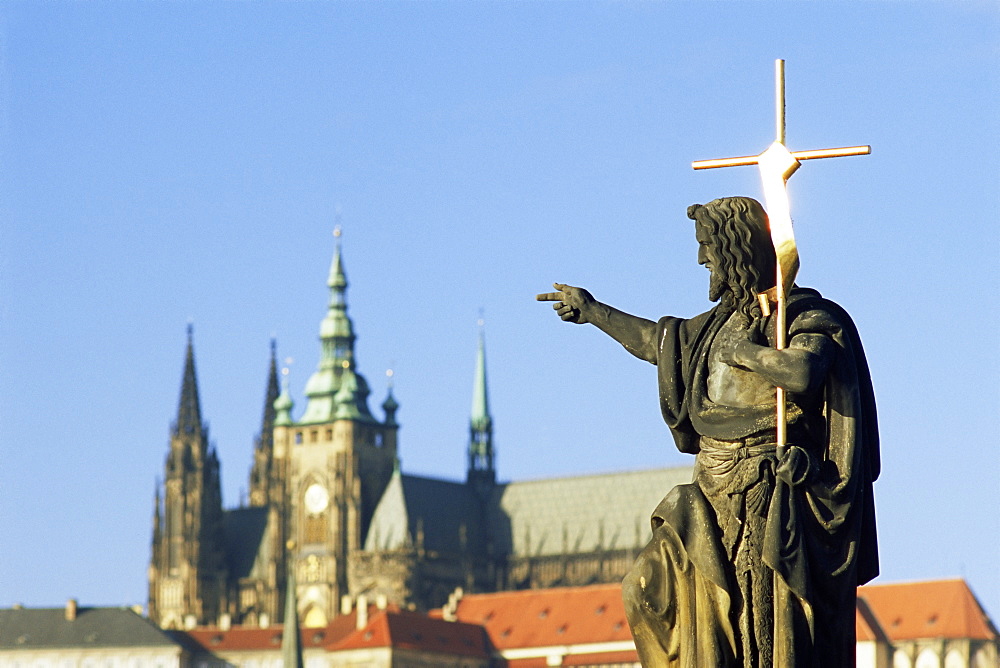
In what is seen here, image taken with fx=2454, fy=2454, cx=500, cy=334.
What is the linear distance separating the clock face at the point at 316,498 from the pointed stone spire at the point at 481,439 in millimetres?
13186

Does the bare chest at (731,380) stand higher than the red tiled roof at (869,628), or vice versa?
the bare chest at (731,380)

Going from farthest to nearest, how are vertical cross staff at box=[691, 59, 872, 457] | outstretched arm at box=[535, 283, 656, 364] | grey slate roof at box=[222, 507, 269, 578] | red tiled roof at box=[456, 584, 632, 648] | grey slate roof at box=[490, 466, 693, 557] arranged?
grey slate roof at box=[222, 507, 269, 578] → grey slate roof at box=[490, 466, 693, 557] → red tiled roof at box=[456, 584, 632, 648] → outstretched arm at box=[535, 283, 656, 364] → vertical cross staff at box=[691, 59, 872, 457]

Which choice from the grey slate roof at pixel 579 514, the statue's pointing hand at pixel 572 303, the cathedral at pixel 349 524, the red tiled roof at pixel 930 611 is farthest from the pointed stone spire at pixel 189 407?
the statue's pointing hand at pixel 572 303

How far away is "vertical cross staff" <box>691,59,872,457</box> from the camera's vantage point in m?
6.88

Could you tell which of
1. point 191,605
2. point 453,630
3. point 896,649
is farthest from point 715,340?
point 191,605

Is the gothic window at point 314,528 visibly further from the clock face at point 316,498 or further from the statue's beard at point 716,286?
the statue's beard at point 716,286

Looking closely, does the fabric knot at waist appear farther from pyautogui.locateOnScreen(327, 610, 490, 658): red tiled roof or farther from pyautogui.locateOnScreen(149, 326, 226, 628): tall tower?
pyautogui.locateOnScreen(149, 326, 226, 628): tall tower

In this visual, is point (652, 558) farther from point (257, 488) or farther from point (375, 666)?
point (257, 488)

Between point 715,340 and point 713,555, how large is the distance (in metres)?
0.65

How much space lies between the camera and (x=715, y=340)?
23.6 ft

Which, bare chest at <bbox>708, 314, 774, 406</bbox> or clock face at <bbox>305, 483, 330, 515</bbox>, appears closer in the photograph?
bare chest at <bbox>708, 314, 774, 406</bbox>

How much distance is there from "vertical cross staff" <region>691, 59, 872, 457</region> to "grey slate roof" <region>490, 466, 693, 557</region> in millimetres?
143294

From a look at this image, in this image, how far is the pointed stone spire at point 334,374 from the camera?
15088 centimetres

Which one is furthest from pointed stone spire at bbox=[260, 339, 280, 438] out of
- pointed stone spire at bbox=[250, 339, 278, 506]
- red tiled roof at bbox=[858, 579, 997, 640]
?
red tiled roof at bbox=[858, 579, 997, 640]
